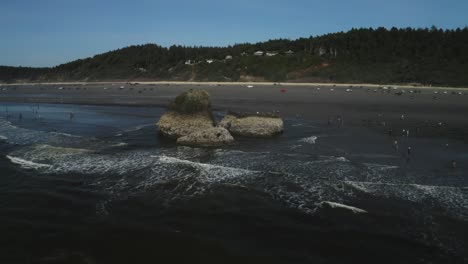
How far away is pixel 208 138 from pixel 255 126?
6.69m

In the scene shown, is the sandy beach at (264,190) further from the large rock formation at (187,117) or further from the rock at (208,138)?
the large rock formation at (187,117)

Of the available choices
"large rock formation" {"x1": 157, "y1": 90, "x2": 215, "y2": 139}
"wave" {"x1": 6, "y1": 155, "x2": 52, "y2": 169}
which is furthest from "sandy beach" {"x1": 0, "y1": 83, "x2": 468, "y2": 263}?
"large rock formation" {"x1": 157, "y1": 90, "x2": 215, "y2": 139}

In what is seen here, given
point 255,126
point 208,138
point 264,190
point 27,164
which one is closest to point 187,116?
point 208,138

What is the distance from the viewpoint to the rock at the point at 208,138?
3288cm

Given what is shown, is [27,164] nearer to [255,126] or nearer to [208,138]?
[208,138]

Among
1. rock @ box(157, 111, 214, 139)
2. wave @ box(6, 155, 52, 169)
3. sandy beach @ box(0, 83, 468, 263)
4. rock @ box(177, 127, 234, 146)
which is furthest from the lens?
rock @ box(157, 111, 214, 139)

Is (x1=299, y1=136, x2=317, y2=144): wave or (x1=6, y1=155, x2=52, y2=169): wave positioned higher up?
A: (x1=299, y1=136, x2=317, y2=144): wave

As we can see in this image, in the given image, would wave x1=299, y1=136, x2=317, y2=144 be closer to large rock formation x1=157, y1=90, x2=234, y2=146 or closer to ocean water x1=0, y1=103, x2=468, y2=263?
ocean water x1=0, y1=103, x2=468, y2=263

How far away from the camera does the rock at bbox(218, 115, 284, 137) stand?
37.7 meters

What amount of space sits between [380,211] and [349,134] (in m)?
22.1

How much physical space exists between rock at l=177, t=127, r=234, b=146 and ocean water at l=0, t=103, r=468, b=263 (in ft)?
4.05

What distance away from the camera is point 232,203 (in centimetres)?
1862

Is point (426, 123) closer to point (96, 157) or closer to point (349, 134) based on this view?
point (349, 134)

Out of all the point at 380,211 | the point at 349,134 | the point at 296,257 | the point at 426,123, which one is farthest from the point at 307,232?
the point at 426,123
